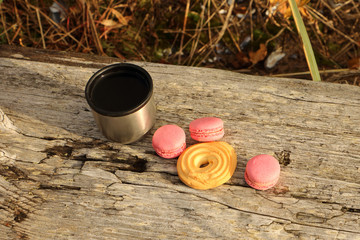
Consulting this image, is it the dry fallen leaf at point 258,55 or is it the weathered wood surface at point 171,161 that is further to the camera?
the dry fallen leaf at point 258,55

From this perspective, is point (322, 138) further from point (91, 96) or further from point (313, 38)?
point (313, 38)

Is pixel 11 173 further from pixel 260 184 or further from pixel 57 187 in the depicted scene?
pixel 260 184

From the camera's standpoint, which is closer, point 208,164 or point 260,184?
point 260,184

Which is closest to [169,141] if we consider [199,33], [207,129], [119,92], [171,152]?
[171,152]

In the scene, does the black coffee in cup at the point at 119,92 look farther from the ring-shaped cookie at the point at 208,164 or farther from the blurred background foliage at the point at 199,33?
the blurred background foliage at the point at 199,33

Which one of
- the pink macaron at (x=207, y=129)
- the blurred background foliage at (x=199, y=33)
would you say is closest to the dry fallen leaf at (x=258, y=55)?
the blurred background foliage at (x=199, y=33)

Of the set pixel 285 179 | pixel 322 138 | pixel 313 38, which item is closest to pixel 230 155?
pixel 285 179

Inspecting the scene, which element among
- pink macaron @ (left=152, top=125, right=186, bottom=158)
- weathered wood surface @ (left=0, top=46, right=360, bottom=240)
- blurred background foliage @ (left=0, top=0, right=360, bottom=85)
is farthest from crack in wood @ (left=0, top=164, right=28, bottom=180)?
blurred background foliage @ (left=0, top=0, right=360, bottom=85)
